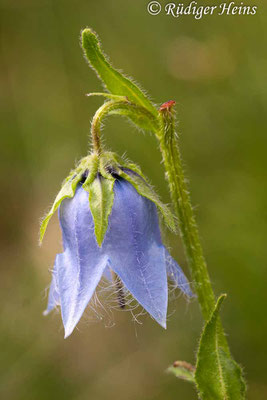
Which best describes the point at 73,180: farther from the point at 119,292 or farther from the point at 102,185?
the point at 119,292

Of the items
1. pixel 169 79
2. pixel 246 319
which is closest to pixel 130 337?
pixel 246 319

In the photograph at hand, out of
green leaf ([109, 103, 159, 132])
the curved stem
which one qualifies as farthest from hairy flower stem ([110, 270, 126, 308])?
green leaf ([109, 103, 159, 132])

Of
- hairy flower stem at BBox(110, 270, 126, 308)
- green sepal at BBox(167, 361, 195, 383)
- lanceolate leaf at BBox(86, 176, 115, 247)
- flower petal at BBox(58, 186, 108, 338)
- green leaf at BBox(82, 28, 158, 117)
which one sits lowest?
green sepal at BBox(167, 361, 195, 383)

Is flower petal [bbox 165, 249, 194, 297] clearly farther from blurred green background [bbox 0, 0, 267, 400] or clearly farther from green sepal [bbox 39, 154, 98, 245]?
blurred green background [bbox 0, 0, 267, 400]

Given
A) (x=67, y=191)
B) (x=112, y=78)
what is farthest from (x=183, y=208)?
(x=112, y=78)

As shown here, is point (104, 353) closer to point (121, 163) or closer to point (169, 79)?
point (169, 79)

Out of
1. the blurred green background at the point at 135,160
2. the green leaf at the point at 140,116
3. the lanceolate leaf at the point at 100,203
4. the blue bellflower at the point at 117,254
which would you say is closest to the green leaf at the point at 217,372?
the blue bellflower at the point at 117,254
